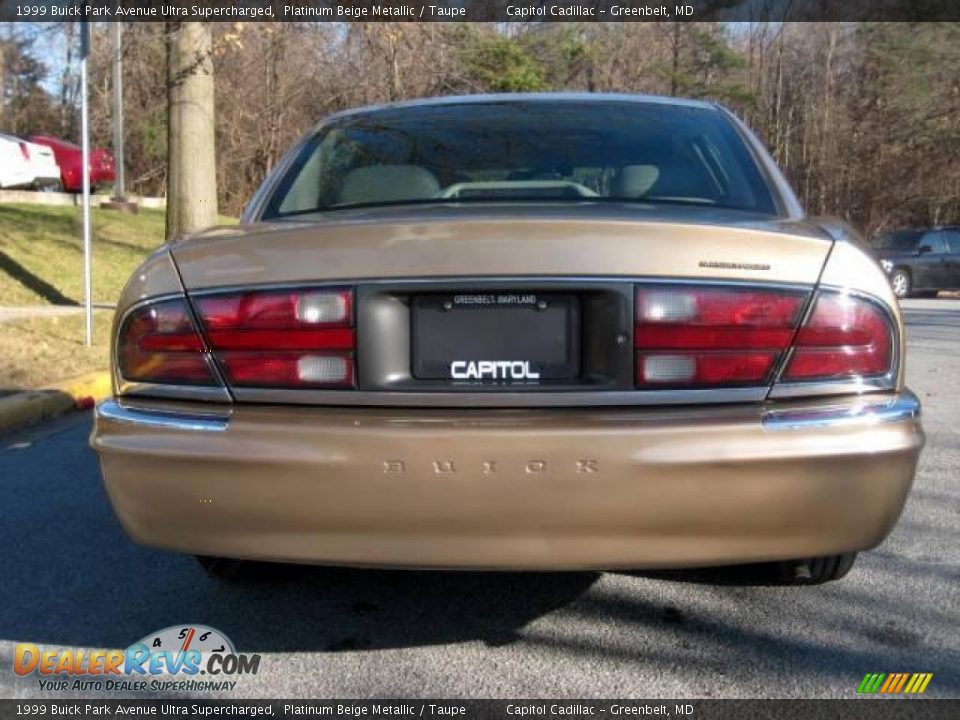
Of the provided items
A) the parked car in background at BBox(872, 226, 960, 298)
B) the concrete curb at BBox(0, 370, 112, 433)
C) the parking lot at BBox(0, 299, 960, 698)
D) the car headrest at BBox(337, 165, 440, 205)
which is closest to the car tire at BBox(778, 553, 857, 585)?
the parking lot at BBox(0, 299, 960, 698)

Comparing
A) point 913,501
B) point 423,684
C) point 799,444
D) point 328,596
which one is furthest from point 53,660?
point 913,501

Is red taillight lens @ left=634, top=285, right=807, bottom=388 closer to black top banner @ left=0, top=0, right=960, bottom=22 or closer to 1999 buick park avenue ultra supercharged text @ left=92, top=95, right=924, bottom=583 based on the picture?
1999 buick park avenue ultra supercharged text @ left=92, top=95, right=924, bottom=583

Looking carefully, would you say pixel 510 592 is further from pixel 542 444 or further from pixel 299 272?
pixel 299 272

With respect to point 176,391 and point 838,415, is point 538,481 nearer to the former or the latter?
point 838,415

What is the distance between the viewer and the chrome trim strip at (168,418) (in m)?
2.32

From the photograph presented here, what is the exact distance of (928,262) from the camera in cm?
2038

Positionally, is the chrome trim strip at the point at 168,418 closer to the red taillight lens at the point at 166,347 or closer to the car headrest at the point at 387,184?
the red taillight lens at the point at 166,347

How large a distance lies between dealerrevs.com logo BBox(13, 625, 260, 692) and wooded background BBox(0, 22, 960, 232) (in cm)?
2192

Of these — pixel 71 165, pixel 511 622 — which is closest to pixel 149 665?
pixel 511 622

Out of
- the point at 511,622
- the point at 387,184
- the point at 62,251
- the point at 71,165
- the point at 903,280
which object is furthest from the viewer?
the point at 71,165

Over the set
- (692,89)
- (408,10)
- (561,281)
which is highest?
(692,89)

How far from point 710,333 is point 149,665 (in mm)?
1767

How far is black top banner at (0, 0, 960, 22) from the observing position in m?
9.64

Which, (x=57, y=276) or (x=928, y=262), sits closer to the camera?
(x=57, y=276)
